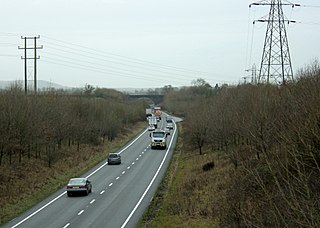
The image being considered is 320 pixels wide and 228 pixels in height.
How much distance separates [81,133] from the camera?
6181cm

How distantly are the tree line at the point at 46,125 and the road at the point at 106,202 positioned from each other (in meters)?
5.36

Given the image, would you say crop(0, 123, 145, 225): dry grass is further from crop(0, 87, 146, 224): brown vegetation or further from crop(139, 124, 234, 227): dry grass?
crop(139, 124, 234, 227): dry grass

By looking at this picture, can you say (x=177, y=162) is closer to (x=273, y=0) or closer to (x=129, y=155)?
(x=129, y=155)

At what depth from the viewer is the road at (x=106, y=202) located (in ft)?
84.5

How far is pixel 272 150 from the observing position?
20828 millimetres

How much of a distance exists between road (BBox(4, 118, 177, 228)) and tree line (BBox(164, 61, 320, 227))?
576 cm

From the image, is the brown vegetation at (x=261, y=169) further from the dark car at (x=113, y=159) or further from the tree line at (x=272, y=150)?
the dark car at (x=113, y=159)

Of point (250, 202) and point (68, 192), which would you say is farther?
point (68, 192)

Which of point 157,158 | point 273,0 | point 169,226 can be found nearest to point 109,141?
point 157,158

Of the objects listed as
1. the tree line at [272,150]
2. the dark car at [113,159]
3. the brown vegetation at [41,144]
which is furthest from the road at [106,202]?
the tree line at [272,150]

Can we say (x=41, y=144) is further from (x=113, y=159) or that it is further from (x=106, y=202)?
(x=106, y=202)

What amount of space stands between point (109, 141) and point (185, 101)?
58.9 meters

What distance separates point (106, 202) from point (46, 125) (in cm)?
1925

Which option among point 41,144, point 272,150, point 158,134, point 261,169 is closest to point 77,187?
point 261,169
